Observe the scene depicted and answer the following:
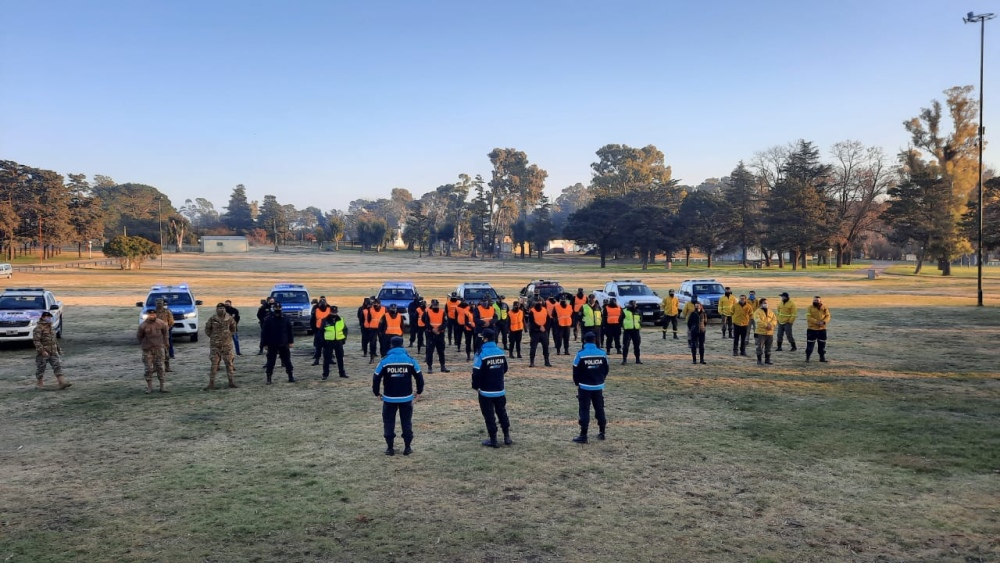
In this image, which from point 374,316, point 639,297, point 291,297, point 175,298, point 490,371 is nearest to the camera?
point 490,371

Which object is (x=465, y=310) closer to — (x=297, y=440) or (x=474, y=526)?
(x=297, y=440)

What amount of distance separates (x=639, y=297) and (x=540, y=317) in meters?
9.92

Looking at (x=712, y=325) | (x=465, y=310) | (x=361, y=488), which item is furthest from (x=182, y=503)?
(x=712, y=325)

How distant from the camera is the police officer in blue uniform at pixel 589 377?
9.77 metres

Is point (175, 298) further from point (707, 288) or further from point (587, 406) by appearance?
point (707, 288)

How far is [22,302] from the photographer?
2022 centimetres

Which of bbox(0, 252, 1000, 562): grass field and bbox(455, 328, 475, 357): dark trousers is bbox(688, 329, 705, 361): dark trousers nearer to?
bbox(0, 252, 1000, 562): grass field

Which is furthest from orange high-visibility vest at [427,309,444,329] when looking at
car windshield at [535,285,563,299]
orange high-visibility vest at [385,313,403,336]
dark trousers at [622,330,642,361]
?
car windshield at [535,285,563,299]

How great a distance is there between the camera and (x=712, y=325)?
26.3 meters

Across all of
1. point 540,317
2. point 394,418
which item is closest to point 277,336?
point 394,418

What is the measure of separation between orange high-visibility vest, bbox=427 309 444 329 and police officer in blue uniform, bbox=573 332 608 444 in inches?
255

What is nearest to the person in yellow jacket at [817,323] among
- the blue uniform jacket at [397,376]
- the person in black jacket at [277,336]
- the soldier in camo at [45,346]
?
the blue uniform jacket at [397,376]

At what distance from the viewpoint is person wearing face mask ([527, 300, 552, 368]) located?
54.3 feet

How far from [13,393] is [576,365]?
1229 cm
